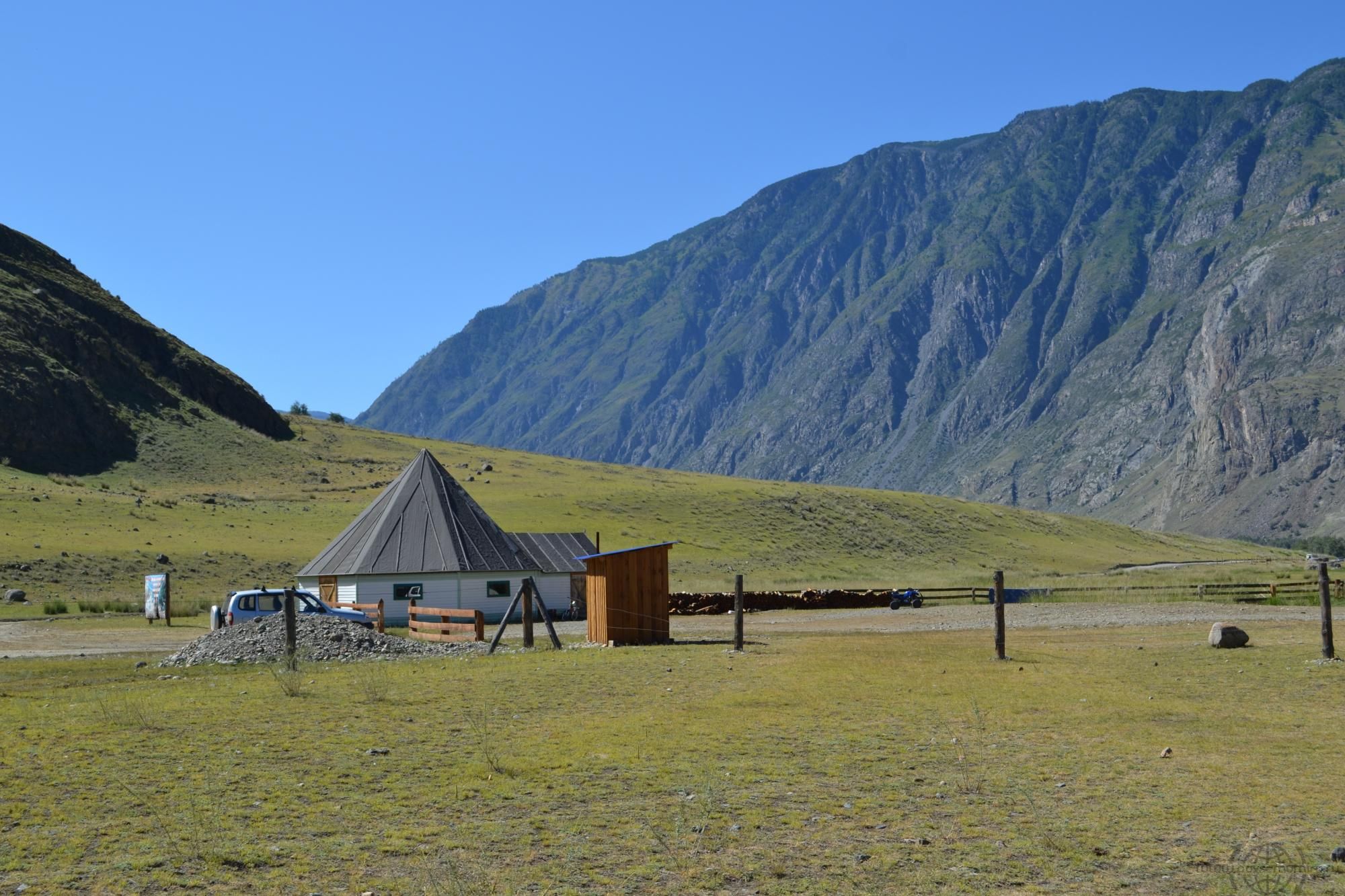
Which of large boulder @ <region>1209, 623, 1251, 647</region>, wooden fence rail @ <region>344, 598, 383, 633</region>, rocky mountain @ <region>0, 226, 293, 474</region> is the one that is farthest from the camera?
rocky mountain @ <region>0, 226, 293, 474</region>

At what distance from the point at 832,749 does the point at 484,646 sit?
17.7 meters

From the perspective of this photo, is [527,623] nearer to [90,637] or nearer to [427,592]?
[427,592]

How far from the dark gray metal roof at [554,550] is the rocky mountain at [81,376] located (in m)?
60.8

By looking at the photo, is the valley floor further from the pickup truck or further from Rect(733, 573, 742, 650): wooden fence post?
Rect(733, 573, 742, 650): wooden fence post

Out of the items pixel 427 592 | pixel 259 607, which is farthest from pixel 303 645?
pixel 427 592

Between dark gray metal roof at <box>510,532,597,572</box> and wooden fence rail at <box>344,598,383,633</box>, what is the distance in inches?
291

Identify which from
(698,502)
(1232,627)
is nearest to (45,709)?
(1232,627)

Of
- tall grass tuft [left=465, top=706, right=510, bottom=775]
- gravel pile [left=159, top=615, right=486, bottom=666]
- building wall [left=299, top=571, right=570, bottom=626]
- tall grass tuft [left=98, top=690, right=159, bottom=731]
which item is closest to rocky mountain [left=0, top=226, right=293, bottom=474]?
building wall [left=299, top=571, right=570, bottom=626]

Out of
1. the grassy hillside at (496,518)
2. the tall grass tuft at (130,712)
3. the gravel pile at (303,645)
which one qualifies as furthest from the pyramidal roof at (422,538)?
the tall grass tuft at (130,712)

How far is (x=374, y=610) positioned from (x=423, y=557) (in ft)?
11.5

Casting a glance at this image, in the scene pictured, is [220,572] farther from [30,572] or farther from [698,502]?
[698,502]

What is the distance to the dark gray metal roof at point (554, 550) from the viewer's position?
51719mm

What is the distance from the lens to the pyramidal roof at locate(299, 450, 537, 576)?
46.0 meters

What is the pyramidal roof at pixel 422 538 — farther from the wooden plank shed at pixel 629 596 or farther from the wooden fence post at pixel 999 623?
the wooden fence post at pixel 999 623
